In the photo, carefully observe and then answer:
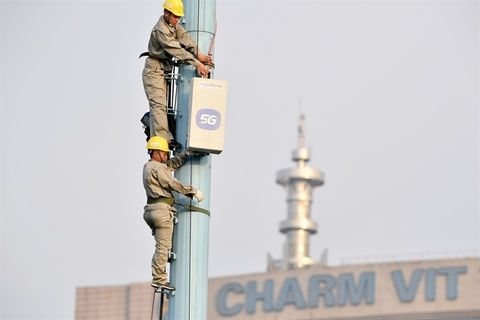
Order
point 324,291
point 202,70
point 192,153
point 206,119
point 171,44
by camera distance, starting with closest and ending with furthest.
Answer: point 206,119, point 192,153, point 171,44, point 202,70, point 324,291

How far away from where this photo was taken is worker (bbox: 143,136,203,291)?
18.0 meters

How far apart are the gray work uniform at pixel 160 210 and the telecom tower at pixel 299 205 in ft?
395

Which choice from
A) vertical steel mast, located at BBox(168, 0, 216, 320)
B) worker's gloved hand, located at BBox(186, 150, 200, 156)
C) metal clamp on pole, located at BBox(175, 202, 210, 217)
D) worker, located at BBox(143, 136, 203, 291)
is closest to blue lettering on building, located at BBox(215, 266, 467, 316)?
vertical steel mast, located at BBox(168, 0, 216, 320)

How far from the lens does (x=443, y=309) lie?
102m

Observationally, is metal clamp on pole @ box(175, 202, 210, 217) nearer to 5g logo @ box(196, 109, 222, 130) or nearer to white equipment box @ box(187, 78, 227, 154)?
white equipment box @ box(187, 78, 227, 154)

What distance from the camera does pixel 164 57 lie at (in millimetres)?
18844

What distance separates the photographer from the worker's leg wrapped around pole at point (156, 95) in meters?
18.6

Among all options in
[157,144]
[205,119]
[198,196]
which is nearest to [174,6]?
[205,119]

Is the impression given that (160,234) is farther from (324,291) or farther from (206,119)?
(324,291)

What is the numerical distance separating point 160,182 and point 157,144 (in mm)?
446

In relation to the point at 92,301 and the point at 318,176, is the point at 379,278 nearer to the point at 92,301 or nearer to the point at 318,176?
the point at 92,301

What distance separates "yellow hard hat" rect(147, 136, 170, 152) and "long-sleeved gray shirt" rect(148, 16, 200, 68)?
41.2 inches

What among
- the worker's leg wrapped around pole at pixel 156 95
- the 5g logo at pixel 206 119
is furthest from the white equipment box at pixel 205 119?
the worker's leg wrapped around pole at pixel 156 95

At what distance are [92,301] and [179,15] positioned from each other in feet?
304
